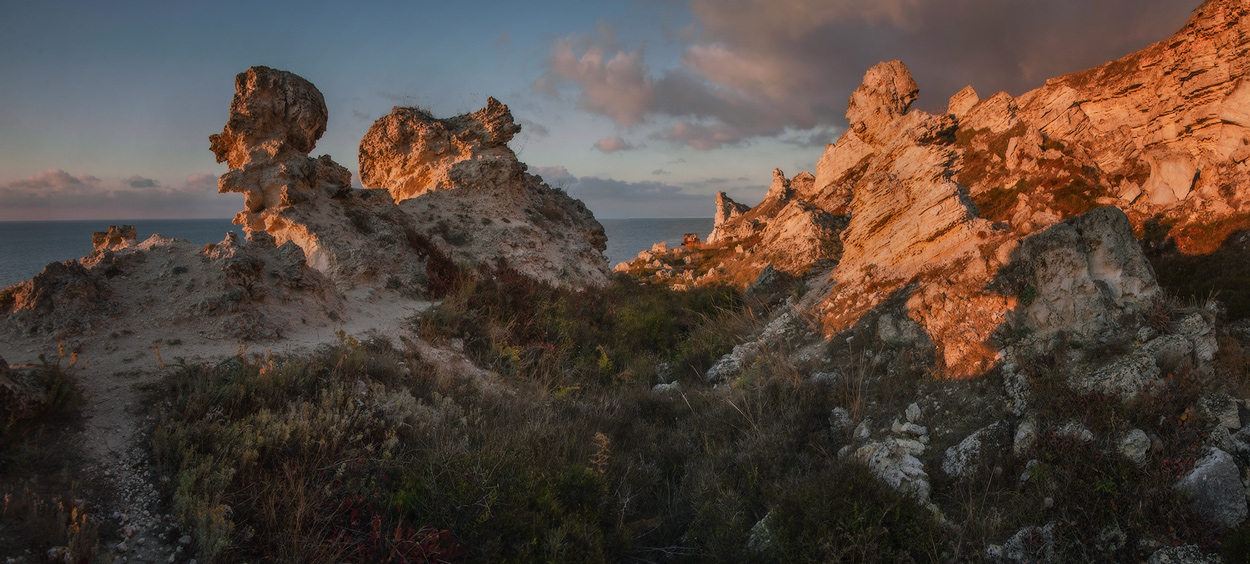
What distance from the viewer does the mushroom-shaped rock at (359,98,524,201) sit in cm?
1583

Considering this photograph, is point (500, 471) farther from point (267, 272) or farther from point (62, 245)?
point (62, 245)

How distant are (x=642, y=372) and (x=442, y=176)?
10.2m

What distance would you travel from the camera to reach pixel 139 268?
26.5 feet

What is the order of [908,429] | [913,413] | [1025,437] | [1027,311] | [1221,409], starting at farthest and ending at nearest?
[1027,311] → [913,413] → [908,429] → [1025,437] → [1221,409]

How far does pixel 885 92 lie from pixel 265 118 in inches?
1465

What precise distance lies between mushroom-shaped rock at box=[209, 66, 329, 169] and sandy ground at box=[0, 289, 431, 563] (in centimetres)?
471

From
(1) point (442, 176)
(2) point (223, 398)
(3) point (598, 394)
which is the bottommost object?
(3) point (598, 394)

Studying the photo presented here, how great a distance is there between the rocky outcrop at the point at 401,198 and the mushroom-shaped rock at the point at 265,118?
2 cm

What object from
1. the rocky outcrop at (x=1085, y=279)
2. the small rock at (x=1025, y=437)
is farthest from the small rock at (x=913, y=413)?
the rocky outcrop at (x=1085, y=279)

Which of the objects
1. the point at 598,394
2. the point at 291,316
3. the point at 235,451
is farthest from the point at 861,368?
the point at 291,316

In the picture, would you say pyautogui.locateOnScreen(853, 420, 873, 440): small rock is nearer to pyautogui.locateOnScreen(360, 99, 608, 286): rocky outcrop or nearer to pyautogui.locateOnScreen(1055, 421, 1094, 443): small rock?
pyautogui.locateOnScreen(1055, 421, 1094, 443): small rock

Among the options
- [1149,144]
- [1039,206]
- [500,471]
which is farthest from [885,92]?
[500,471]

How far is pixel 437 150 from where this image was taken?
16.3 meters

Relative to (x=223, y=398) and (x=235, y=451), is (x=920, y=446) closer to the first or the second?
(x=235, y=451)
